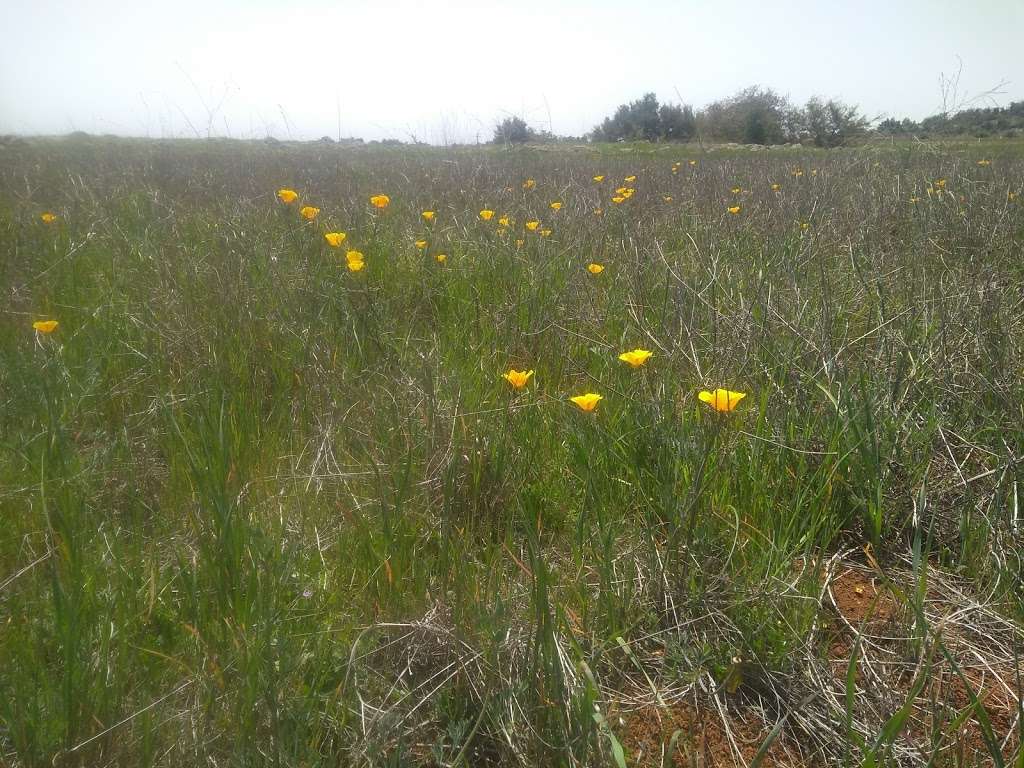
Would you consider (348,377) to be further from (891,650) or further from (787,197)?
(787,197)

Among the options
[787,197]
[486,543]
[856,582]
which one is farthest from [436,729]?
[787,197]

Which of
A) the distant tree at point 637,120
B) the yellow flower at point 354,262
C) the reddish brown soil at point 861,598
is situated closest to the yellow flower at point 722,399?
the reddish brown soil at point 861,598

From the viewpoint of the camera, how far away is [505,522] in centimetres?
164

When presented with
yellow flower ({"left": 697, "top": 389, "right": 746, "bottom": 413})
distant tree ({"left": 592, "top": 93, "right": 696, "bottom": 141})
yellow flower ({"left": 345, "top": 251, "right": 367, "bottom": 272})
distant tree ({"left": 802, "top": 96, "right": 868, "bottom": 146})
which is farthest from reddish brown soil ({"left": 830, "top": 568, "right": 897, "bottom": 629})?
distant tree ({"left": 592, "top": 93, "right": 696, "bottom": 141})

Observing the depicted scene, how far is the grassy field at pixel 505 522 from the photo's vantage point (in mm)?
1044

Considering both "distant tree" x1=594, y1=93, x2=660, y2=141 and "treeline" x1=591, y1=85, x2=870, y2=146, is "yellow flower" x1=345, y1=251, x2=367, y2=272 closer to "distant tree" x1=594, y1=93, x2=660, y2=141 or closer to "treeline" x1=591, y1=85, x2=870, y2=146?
"treeline" x1=591, y1=85, x2=870, y2=146

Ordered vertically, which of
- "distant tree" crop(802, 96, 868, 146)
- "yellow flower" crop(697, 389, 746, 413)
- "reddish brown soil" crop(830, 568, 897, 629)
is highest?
"distant tree" crop(802, 96, 868, 146)

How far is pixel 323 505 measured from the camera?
1647mm

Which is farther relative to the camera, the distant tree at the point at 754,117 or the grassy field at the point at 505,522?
the distant tree at the point at 754,117

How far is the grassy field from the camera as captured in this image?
104 centimetres

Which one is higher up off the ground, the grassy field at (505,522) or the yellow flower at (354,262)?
the yellow flower at (354,262)

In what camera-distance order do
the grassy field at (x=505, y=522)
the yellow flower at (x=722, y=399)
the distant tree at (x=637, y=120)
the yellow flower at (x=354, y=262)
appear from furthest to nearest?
the distant tree at (x=637, y=120), the yellow flower at (x=354, y=262), the yellow flower at (x=722, y=399), the grassy field at (x=505, y=522)

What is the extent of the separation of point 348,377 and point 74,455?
2.65ft

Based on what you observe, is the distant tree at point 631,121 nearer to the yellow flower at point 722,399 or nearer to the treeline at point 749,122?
the treeline at point 749,122
